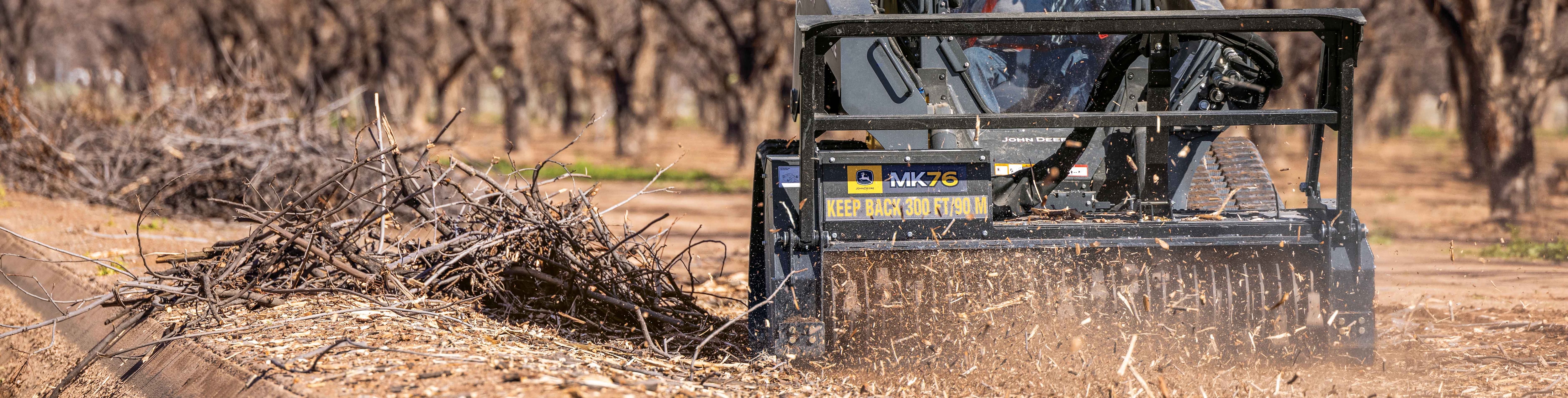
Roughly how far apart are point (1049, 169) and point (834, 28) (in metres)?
1.60

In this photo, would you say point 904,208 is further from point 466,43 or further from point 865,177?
point 466,43

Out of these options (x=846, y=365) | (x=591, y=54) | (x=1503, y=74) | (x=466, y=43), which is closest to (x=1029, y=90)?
(x=846, y=365)

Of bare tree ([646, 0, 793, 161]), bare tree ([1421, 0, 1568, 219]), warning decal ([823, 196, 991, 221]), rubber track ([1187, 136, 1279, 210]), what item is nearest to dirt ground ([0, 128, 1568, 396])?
warning decal ([823, 196, 991, 221])

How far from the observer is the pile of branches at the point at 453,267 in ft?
17.4

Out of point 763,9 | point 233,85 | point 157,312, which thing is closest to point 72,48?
point 763,9

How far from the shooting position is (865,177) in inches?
176

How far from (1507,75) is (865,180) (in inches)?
450

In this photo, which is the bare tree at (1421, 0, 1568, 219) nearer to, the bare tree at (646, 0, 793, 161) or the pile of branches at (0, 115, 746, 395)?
the bare tree at (646, 0, 793, 161)

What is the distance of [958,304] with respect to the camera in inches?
179

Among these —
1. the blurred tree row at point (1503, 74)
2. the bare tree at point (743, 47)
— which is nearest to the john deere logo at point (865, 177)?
the blurred tree row at point (1503, 74)

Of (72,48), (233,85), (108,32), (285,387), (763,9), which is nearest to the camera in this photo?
(285,387)

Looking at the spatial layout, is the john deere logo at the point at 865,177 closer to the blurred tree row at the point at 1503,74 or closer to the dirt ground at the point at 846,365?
the dirt ground at the point at 846,365

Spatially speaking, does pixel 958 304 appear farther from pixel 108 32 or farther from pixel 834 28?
pixel 108 32

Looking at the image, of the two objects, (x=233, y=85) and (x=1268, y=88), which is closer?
(x=1268, y=88)
